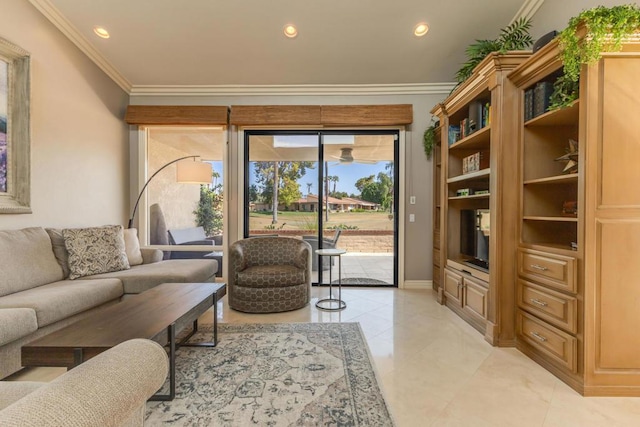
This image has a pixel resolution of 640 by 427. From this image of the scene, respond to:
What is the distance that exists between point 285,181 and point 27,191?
2.80 metres

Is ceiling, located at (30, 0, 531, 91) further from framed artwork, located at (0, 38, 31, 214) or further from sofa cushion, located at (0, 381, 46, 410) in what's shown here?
sofa cushion, located at (0, 381, 46, 410)

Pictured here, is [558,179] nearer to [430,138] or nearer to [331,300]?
[430,138]

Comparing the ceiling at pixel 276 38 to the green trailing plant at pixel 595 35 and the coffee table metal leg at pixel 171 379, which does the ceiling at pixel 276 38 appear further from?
the coffee table metal leg at pixel 171 379

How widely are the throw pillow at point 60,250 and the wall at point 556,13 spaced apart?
507 centimetres

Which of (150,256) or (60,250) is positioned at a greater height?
(60,250)

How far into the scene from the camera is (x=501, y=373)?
210cm

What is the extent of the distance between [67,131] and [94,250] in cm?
139

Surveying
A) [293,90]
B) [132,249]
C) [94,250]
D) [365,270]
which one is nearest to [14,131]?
[94,250]

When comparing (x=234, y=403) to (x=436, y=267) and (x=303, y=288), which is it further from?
(x=436, y=267)

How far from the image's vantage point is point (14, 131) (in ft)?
9.05

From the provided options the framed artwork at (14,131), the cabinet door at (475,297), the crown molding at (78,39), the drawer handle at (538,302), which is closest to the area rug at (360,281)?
the cabinet door at (475,297)

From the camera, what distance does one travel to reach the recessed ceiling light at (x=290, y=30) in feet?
10.7

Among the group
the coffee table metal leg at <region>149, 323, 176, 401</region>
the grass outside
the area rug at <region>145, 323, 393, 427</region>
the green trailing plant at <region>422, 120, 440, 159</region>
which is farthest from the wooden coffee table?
the green trailing plant at <region>422, 120, 440, 159</region>

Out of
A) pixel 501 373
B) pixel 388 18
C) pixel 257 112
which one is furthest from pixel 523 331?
pixel 257 112
